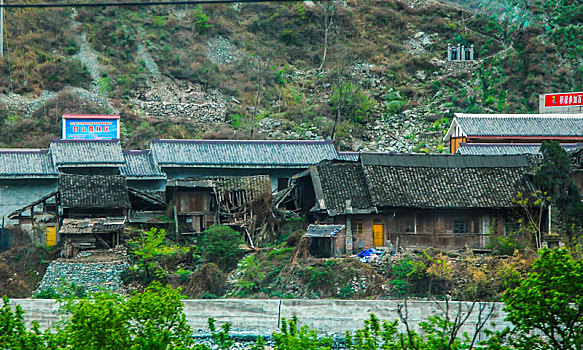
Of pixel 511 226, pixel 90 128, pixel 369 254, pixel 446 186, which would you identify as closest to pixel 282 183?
pixel 446 186

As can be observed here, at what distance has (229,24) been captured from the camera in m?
60.2

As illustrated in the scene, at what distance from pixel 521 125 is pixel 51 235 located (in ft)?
76.8

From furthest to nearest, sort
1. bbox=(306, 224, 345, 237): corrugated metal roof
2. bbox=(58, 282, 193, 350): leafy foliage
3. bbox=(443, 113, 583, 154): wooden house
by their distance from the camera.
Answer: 1. bbox=(443, 113, 583, 154): wooden house
2. bbox=(306, 224, 345, 237): corrugated metal roof
3. bbox=(58, 282, 193, 350): leafy foliage

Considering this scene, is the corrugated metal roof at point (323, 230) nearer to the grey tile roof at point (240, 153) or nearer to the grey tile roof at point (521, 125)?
the grey tile roof at point (240, 153)

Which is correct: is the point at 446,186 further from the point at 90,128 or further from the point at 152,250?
the point at 90,128

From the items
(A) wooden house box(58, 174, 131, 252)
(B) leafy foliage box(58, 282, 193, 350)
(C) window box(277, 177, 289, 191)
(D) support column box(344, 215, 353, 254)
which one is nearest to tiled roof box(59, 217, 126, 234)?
(A) wooden house box(58, 174, 131, 252)

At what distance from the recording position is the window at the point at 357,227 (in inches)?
1224

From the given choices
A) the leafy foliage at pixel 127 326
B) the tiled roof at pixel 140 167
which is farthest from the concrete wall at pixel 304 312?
the tiled roof at pixel 140 167

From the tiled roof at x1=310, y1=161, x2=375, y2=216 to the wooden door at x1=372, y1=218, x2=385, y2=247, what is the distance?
79 cm

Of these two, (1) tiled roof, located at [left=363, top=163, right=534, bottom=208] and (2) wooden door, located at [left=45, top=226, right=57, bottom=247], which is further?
(2) wooden door, located at [left=45, top=226, right=57, bottom=247]

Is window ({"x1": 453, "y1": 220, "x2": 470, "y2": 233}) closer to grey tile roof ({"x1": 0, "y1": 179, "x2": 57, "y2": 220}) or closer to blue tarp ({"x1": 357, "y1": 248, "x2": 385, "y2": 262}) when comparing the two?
blue tarp ({"x1": 357, "y1": 248, "x2": 385, "y2": 262})

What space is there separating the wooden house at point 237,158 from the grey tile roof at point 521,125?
26.1 feet

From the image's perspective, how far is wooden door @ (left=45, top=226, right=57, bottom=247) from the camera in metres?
32.6

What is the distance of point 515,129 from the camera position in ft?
139
